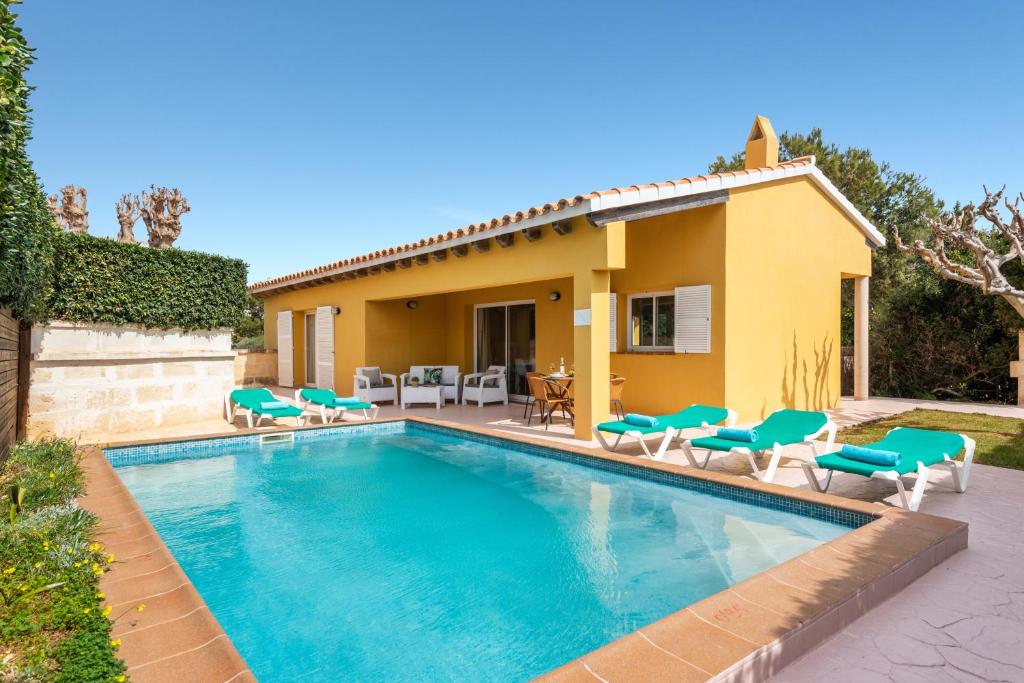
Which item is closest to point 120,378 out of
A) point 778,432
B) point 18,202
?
point 18,202

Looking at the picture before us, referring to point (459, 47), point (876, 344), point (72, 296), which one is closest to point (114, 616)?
point (72, 296)

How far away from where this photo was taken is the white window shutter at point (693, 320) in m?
9.34

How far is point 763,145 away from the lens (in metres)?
10.7

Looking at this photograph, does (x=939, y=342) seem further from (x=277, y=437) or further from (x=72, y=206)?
(x=72, y=206)

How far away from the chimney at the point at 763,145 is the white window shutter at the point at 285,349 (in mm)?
13779

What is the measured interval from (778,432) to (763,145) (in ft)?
21.2

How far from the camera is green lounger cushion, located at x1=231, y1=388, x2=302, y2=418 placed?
9.96m

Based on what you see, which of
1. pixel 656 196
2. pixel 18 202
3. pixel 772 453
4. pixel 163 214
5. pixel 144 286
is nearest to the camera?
pixel 18 202

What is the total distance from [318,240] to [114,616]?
30.0 meters

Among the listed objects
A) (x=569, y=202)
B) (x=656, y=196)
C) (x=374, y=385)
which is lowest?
(x=374, y=385)

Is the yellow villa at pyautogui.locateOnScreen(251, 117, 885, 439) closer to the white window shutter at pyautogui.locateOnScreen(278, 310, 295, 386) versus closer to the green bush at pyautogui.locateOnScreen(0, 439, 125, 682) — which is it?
the white window shutter at pyautogui.locateOnScreen(278, 310, 295, 386)

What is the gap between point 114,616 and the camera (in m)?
2.80

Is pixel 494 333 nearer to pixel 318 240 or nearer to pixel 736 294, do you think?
pixel 736 294

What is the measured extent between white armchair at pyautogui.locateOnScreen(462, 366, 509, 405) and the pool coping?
903 cm
